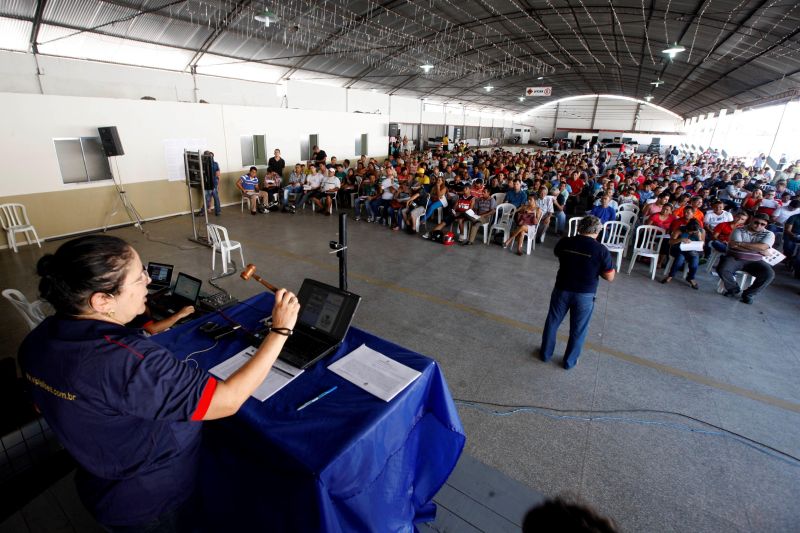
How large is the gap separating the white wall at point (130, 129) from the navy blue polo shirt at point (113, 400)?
791 cm

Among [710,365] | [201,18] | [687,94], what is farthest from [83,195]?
[687,94]

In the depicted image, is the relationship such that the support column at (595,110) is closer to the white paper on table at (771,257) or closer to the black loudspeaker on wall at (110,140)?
the white paper on table at (771,257)

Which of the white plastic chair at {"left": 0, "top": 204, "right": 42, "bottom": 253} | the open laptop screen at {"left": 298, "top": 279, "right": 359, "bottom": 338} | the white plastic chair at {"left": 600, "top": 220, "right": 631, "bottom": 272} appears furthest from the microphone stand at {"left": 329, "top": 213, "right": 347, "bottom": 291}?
the white plastic chair at {"left": 0, "top": 204, "right": 42, "bottom": 253}

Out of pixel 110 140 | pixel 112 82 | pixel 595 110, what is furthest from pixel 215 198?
pixel 595 110

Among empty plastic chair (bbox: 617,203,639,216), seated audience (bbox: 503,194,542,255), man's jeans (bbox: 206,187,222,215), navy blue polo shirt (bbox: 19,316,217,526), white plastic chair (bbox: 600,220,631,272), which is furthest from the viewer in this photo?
man's jeans (bbox: 206,187,222,215)

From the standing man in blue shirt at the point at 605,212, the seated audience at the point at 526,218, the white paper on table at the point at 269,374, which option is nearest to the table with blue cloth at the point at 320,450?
the white paper on table at the point at 269,374

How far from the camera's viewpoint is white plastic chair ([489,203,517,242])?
7.25 metres

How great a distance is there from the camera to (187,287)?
3.22 metres

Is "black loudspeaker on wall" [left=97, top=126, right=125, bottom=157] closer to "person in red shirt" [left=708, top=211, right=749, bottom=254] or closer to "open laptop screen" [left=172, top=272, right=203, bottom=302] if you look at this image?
"open laptop screen" [left=172, top=272, right=203, bottom=302]

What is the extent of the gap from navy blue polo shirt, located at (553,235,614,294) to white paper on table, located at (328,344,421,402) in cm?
218

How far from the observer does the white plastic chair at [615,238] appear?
6.00m

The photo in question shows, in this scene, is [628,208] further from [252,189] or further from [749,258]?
[252,189]

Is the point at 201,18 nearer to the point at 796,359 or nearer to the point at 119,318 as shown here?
the point at 119,318

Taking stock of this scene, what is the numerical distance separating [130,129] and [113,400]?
29.1 ft
